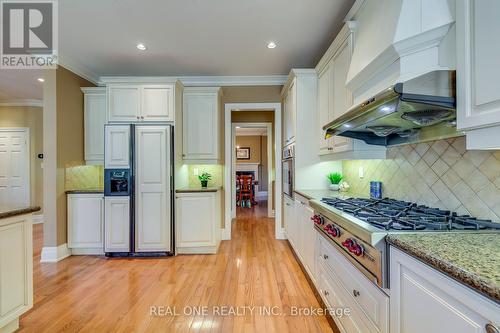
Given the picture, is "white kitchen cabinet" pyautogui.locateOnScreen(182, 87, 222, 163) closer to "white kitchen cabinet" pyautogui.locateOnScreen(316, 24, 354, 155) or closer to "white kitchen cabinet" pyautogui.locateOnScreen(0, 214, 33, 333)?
"white kitchen cabinet" pyautogui.locateOnScreen(316, 24, 354, 155)

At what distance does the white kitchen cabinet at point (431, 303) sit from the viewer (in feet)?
2.14

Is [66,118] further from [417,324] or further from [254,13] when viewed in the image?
[417,324]

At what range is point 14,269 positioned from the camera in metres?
1.69

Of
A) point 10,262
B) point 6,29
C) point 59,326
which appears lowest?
point 59,326

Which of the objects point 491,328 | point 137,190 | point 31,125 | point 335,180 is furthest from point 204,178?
point 31,125

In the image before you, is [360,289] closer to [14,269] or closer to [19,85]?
[14,269]

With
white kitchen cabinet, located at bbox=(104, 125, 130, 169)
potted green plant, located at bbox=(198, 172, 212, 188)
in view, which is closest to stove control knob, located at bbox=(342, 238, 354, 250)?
potted green plant, located at bbox=(198, 172, 212, 188)

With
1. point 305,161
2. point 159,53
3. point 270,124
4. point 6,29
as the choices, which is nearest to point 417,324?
point 305,161

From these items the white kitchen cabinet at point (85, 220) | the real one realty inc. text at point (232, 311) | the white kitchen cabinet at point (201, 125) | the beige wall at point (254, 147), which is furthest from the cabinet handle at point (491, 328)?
the beige wall at point (254, 147)

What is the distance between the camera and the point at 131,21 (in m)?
2.43

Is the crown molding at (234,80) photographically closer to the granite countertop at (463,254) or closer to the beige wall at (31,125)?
the granite countertop at (463,254)

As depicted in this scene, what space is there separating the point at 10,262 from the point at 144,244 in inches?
64.5

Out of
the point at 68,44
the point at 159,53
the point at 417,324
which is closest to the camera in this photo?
the point at 417,324

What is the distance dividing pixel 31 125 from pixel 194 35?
470 centimetres
